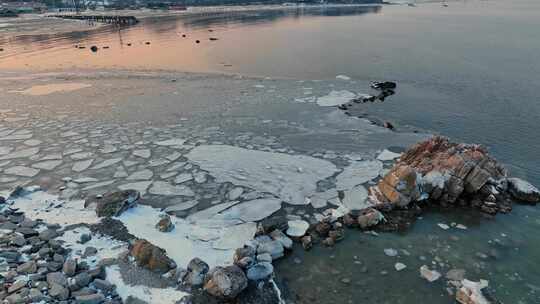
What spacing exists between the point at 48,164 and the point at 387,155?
309 inches

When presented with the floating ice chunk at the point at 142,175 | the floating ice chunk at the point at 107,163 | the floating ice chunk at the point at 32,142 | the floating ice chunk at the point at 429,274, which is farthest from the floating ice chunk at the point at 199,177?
the floating ice chunk at the point at 32,142

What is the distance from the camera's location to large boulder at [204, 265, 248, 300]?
4523mm

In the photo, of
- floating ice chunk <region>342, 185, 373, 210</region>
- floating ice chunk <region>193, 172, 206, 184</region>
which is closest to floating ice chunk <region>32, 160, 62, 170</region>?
floating ice chunk <region>193, 172, 206, 184</region>

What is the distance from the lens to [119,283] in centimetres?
467

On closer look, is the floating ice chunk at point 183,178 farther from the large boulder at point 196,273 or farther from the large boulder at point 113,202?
the large boulder at point 196,273

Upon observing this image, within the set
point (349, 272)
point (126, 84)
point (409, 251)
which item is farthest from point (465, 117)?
point (126, 84)

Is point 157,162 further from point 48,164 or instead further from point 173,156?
point 48,164

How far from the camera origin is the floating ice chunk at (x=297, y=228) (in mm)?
5932

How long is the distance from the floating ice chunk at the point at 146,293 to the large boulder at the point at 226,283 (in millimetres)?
361

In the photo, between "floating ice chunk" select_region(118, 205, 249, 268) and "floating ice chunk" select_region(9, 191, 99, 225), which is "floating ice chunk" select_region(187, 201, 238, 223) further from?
"floating ice chunk" select_region(9, 191, 99, 225)

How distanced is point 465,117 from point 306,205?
26.1 ft

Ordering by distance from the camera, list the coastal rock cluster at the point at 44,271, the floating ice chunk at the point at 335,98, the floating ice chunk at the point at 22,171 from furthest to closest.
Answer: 1. the floating ice chunk at the point at 335,98
2. the floating ice chunk at the point at 22,171
3. the coastal rock cluster at the point at 44,271

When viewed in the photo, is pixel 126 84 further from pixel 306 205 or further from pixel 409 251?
pixel 409 251

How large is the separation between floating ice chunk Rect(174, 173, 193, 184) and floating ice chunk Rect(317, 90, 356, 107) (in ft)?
21.4
